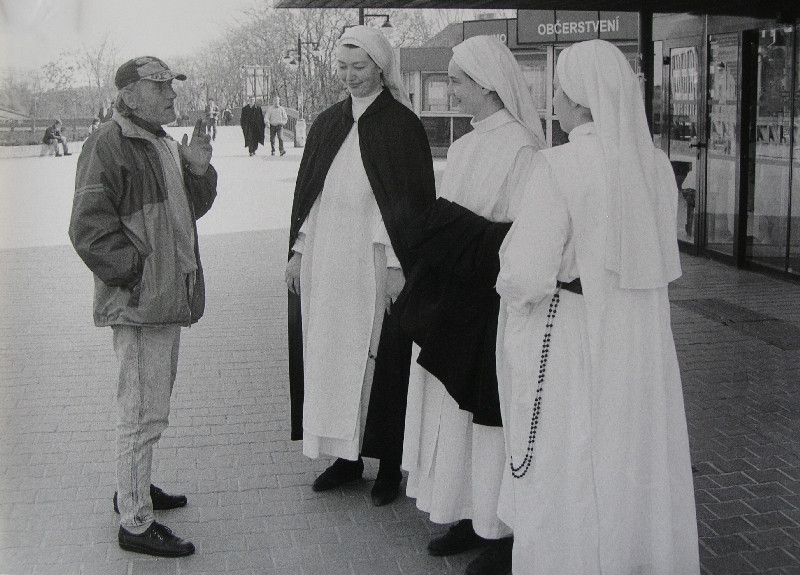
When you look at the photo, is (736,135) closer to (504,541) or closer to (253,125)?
(504,541)

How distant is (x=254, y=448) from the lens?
233 inches

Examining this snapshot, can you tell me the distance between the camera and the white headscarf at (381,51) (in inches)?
185

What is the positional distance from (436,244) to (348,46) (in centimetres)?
109

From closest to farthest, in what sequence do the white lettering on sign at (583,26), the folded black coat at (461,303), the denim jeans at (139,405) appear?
the folded black coat at (461,303) → the denim jeans at (139,405) → the white lettering on sign at (583,26)

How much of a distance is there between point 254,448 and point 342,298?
132 cm

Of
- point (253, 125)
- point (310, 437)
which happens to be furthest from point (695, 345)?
point (253, 125)

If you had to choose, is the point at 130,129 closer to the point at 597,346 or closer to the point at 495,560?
the point at 597,346

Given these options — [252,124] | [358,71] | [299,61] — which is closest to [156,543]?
[358,71]

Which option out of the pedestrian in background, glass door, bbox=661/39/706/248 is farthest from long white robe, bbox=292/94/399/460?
the pedestrian in background

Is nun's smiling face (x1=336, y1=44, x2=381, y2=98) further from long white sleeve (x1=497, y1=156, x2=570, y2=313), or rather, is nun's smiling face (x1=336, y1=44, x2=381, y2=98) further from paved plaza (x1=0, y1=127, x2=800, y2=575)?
paved plaza (x1=0, y1=127, x2=800, y2=575)

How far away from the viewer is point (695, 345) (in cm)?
827

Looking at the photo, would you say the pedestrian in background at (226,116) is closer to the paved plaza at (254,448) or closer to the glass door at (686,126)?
the glass door at (686,126)

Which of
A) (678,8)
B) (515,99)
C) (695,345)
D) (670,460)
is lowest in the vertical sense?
(695,345)

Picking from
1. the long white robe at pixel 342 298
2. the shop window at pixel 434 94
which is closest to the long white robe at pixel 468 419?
the long white robe at pixel 342 298
